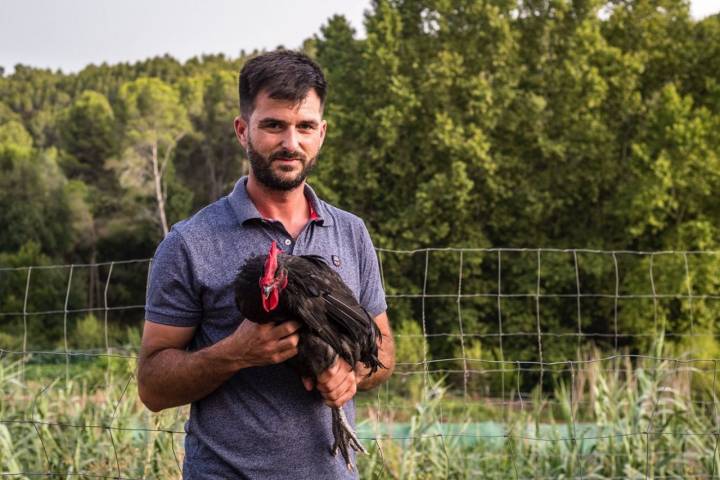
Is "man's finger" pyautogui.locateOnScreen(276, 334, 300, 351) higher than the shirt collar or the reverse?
the reverse

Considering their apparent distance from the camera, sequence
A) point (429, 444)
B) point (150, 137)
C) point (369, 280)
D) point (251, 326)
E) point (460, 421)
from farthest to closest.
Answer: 1. point (150, 137)
2. point (460, 421)
3. point (429, 444)
4. point (369, 280)
5. point (251, 326)

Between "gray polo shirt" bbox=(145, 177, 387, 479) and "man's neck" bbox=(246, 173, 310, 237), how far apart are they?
5cm

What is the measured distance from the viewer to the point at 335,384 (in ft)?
6.25

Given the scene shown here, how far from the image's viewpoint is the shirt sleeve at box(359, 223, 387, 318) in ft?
7.18

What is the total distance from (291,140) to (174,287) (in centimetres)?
46

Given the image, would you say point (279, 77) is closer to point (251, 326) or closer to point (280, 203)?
point (280, 203)

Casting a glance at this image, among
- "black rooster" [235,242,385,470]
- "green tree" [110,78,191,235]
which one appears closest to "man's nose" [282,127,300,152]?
"black rooster" [235,242,385,470]

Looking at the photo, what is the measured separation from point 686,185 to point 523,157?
4303 millimetres

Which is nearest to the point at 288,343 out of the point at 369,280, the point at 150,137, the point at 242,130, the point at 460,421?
the point at 369,280

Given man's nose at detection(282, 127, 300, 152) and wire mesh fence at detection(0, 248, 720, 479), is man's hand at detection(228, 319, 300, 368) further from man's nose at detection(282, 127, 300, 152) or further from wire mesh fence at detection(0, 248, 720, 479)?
wire mesh fence at detection(0, 248, 720, 479)

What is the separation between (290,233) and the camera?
208 cm

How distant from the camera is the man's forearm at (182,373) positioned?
5.97 ft

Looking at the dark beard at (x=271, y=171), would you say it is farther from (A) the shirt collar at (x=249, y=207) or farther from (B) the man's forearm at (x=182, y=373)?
(B) the man's forearm at (x=182, y=373)

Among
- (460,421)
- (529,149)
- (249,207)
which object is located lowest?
(460,421)
